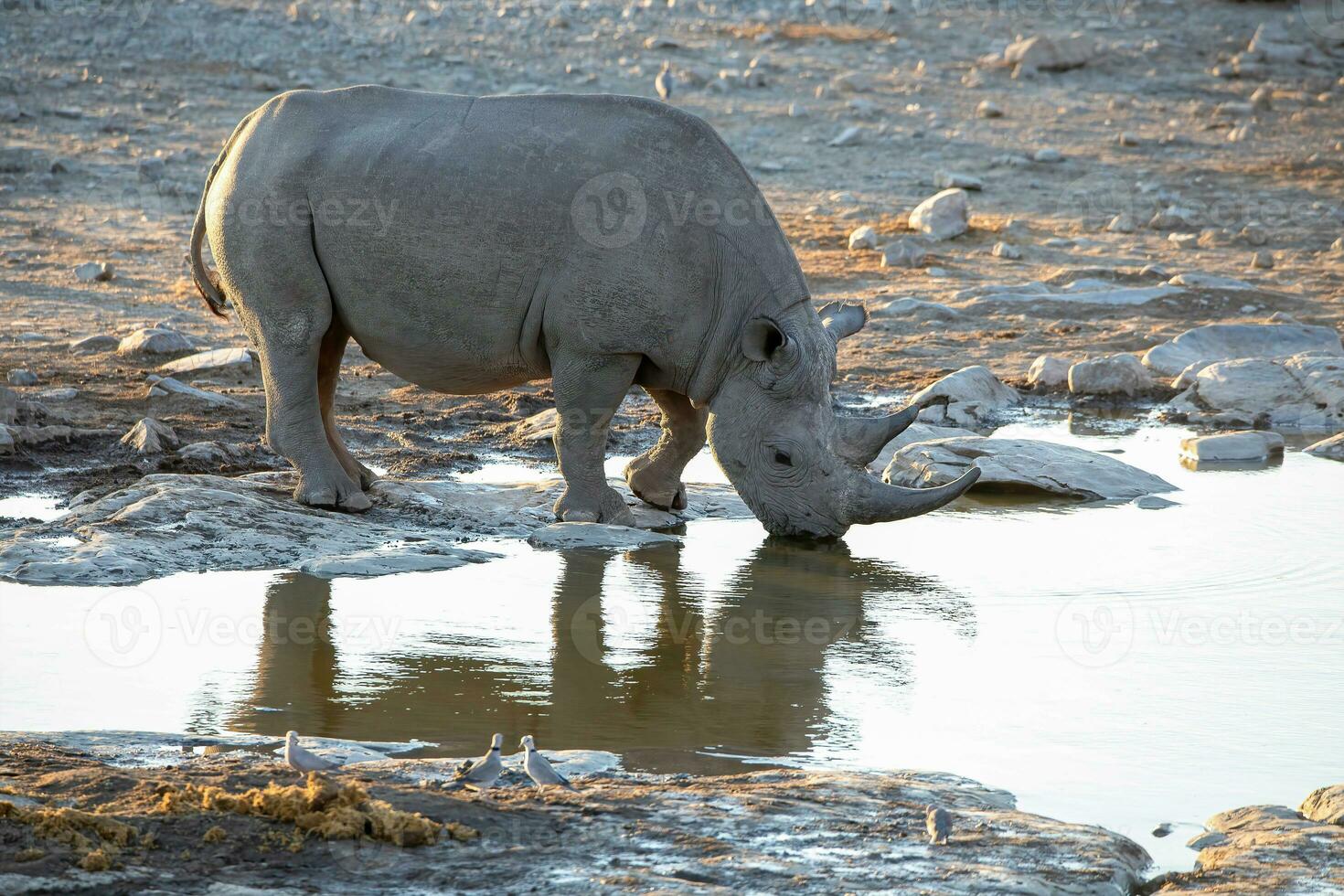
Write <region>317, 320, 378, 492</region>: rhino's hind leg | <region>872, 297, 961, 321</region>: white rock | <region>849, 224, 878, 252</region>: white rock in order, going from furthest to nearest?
<region>849, 224, 878, 252</region>: white rock, <region>872, 297, 961, 321</region>: white rock, <region>317, 320, 378, 492</region>: rhino's hind leg

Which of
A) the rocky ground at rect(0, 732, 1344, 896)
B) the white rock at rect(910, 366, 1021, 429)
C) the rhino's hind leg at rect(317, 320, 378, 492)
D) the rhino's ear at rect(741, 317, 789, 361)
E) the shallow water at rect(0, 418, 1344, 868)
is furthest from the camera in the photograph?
the white rock at rect(910, 366, 1021, 429)

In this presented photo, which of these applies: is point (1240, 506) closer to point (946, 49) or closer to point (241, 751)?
point (241, 751)

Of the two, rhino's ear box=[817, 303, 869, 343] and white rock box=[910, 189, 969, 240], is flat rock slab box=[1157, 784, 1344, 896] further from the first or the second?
white rock box=[910, 189, 969, 240]

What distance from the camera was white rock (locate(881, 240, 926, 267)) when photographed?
14016 millimetres

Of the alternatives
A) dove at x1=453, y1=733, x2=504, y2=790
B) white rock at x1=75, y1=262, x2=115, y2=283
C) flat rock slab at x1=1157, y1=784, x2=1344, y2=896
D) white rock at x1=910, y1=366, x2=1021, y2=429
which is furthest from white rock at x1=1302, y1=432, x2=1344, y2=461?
white rock at x1=75, y1=262, x2=115, y2=283

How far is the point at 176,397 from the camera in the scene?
9867mm

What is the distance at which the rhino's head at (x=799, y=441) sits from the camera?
7289 mm

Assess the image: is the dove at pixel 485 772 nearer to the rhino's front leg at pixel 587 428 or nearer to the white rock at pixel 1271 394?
the rhino's front leg at pixel 587 428

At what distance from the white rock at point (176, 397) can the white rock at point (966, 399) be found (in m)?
4.26

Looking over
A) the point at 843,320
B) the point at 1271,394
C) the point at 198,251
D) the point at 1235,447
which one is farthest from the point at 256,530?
the point at 1271,394

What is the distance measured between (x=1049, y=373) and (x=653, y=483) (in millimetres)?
4279

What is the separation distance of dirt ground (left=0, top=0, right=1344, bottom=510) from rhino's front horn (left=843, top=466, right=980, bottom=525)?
2.52 metres

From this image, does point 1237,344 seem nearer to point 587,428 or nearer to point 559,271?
point 587,428

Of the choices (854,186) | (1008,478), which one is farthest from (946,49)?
(1008,478)
